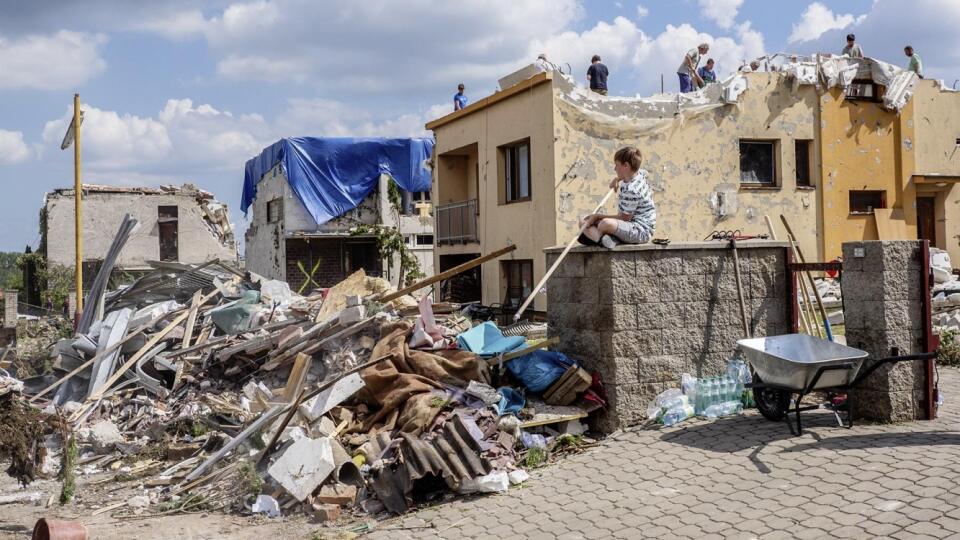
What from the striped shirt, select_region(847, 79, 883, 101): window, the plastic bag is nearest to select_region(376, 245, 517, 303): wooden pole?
the striped shirt

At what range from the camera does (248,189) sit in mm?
32562

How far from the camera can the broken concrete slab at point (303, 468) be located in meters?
6.90

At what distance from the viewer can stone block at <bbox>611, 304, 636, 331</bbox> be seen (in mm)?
7586

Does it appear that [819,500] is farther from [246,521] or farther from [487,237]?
[487,237]

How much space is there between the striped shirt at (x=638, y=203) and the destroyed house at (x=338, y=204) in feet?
69.6

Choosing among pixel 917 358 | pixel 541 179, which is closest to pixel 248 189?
pixel 541 179

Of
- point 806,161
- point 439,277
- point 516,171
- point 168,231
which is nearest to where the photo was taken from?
point 439,277

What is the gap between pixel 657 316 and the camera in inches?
306

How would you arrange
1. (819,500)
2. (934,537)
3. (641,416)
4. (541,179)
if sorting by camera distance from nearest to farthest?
1. (934,537)
2. (819,500)
3. (641,416)
4. (541,179)

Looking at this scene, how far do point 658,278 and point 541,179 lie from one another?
10.4 m

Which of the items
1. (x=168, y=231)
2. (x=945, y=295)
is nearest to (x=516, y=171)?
(x=945, y=295)

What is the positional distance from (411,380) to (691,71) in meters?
14.5

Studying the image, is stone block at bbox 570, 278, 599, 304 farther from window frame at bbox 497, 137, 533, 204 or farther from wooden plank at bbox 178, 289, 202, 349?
window frame at bbox 497, 137, 533, 204

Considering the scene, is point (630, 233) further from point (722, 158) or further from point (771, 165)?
point (771, 165)
